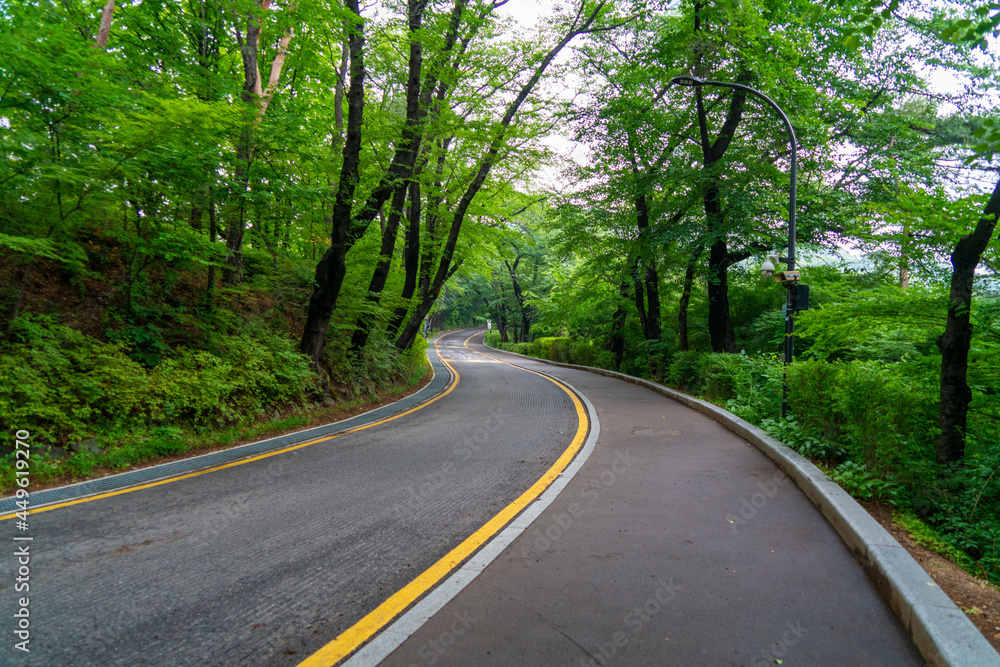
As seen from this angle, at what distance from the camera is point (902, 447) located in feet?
16.8

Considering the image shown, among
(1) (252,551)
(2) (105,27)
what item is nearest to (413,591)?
(1) (252,551)

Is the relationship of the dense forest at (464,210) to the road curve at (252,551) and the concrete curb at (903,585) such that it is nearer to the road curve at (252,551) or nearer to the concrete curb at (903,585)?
the concrete curb at (903,585)

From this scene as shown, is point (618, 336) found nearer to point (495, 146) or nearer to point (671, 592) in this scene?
point (495, 146)

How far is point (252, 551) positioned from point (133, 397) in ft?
15.4

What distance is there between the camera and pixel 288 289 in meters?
12.4

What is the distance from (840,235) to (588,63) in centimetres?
1037

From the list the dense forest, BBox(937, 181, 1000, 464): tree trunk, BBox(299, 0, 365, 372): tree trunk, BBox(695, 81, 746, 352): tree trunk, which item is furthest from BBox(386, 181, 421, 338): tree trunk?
BBox(937, 181, 1000, 464): tree trunk

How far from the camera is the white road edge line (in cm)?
249

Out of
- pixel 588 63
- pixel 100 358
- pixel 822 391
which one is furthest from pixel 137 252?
pixel 588 63

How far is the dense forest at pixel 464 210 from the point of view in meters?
5.49

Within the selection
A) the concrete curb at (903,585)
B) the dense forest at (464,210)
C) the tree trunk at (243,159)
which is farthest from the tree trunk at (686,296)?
the tree trunk at (243,159)

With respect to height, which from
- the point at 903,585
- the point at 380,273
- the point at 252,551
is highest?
the point at 380,273

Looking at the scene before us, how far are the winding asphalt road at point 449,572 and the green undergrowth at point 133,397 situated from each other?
162 cm

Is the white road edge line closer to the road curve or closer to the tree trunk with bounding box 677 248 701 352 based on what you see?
the road curve
